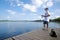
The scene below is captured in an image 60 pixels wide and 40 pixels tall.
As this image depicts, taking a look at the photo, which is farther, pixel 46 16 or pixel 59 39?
pixel 46 16

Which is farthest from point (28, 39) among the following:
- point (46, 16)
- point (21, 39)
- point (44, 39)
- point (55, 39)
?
A: point (46, 16)

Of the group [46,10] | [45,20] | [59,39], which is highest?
[46,10]

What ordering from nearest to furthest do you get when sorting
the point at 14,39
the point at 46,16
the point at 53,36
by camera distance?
the point at 14,39
the point at 53,36
the point at 46,16

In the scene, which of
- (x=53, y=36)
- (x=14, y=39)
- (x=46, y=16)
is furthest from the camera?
(x=46, y=16)

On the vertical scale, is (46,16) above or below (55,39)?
above

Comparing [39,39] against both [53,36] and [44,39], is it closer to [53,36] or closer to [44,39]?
[44,39]

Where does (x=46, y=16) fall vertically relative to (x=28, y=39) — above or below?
above

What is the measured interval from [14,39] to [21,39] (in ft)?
1.41

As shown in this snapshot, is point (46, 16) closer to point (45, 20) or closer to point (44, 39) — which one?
point (45, 20)

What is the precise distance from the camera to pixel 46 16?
10.9m

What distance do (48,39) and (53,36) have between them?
1007 millimetres

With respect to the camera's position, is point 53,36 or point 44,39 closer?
point 44,39

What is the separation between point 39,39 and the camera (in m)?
7.26

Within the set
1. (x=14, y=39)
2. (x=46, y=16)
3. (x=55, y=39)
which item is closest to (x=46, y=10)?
(x=46, y=16)
